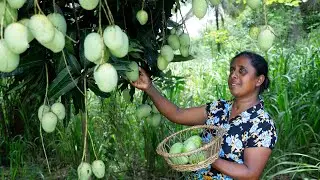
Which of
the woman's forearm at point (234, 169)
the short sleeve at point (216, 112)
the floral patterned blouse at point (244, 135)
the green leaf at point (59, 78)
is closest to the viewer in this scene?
the green leaf at point (59, 78)

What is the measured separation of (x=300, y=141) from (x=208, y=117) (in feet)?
3.93

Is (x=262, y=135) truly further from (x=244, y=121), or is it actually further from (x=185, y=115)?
(x=185, y=115)

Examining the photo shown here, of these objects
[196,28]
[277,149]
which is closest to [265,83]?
[277,149]

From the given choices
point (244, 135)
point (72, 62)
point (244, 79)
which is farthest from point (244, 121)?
point (72, 62)

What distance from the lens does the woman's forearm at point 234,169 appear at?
5.59ft

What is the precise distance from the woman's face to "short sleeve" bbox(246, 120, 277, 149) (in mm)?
139

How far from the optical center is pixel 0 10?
0.88 m

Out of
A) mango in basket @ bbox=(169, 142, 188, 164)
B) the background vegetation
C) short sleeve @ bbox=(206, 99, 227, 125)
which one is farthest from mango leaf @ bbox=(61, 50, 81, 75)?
the background vegetation

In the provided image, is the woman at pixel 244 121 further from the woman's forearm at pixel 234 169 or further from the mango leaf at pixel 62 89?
the mango leaf at pixel 62 89

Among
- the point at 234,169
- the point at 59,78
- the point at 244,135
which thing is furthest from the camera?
the point at 244,135

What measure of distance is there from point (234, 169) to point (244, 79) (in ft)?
1.21

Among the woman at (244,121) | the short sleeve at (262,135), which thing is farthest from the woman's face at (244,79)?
the short sleeve at (262,135)

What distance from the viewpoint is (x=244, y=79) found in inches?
73.7

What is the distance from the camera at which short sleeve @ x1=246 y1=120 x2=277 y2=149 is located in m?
1.80
